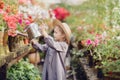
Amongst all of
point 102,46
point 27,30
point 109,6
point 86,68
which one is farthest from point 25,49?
point 109,6

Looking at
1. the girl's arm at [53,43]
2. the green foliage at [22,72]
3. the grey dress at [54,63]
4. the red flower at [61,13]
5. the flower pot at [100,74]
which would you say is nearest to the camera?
the girl's arm at [53,43]

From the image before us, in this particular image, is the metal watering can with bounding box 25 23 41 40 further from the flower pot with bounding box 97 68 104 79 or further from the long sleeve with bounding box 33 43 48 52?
the flower pot with bounding box 97 68 104 79

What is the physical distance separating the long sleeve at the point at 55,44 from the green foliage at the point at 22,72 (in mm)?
1037

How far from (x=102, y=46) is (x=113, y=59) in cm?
32

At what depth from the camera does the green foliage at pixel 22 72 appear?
5.80m

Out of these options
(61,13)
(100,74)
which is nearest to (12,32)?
(100,74)

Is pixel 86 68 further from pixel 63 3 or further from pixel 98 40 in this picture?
Answer: pixel 63 3

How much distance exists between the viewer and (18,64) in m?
6.19

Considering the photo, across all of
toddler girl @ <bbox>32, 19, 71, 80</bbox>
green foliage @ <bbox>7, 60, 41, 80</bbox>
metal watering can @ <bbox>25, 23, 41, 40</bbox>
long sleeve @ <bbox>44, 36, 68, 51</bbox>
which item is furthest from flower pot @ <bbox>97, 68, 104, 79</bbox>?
metal watering can @ <bbox>25, 23, 41, 40</bbox>

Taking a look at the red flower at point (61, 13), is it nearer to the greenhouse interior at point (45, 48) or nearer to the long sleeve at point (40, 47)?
the greenhouse interior at point (45, 48)

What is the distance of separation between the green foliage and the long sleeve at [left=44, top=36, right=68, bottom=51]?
104 centimetres

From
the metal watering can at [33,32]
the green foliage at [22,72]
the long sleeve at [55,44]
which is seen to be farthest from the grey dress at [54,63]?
the green foliage at [22,72]

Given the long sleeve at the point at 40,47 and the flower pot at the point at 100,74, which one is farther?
the flower pot at the point at 100,74

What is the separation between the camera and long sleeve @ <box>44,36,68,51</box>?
4.96m
